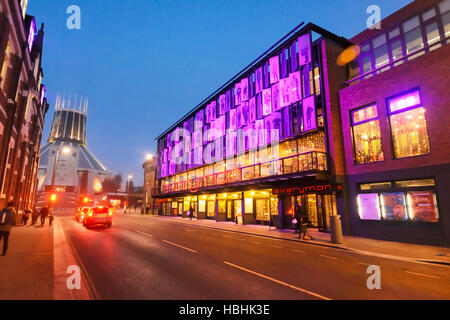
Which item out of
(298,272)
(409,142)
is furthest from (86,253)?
(409,142)

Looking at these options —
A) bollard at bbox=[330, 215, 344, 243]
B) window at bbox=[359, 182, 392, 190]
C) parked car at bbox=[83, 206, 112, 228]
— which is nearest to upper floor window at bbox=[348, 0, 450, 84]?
window at bbox=[359, 182, 392, 190]

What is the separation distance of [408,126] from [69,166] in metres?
153

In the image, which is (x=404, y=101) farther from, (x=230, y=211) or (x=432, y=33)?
(x=230, y=211)

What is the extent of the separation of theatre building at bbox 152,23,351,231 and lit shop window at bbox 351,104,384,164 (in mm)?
1170

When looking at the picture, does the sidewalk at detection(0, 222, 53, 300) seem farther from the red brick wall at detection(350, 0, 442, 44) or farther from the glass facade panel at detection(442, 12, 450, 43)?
the red brick wall at detection(350, 0, 442, 44)

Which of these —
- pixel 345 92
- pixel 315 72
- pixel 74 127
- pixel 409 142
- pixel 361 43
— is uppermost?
pixel 74 127

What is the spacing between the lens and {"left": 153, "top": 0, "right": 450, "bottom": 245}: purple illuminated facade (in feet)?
42.1

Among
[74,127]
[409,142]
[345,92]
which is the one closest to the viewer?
[409,142]

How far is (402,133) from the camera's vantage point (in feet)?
46.3

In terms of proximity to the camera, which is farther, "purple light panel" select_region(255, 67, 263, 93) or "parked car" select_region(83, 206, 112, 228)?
"purple light panel" select_region(255, 67, 263, 93)

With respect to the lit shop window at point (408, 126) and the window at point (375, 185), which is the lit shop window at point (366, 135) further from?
the window at point (375, 185)

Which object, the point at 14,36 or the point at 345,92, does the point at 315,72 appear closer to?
the point at 345,92

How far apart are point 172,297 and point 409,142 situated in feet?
51.3

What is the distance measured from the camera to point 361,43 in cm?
1941
